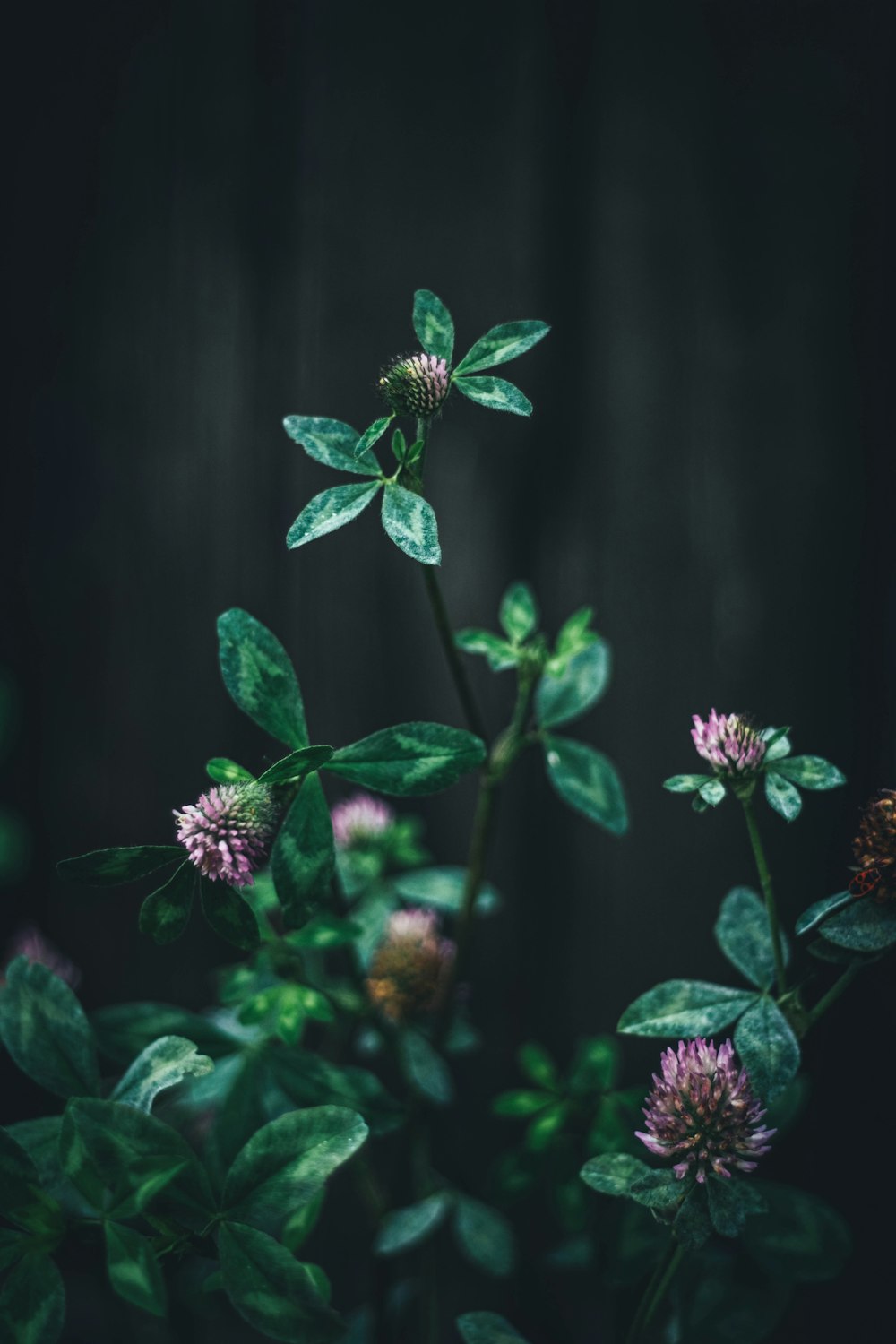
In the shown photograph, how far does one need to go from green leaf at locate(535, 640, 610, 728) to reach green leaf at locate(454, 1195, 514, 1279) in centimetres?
37

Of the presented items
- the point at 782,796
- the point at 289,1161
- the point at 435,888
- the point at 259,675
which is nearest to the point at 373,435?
the point at 259,675

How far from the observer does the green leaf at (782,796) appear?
0.45 metres

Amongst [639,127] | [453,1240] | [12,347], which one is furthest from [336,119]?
[453,1240]

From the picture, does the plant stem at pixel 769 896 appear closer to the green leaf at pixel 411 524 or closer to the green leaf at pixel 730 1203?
the green leaf at pixel 730 1203

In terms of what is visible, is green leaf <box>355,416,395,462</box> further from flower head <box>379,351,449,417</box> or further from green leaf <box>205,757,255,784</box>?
green leaf <box>205,757,255,784</box>

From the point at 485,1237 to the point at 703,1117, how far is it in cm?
34

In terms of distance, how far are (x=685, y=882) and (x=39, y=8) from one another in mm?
1215

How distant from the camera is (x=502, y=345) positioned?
1.67 feet

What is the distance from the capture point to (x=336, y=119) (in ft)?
3.57

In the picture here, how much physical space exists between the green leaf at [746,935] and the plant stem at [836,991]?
9 cm

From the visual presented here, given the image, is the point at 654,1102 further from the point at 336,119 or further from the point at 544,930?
the point at 336,119

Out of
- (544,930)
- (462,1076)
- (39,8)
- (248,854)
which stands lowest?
(462,1076)

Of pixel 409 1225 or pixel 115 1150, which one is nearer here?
pixel 115 1150

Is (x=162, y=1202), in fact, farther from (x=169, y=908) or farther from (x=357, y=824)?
(x=357, y=824)
